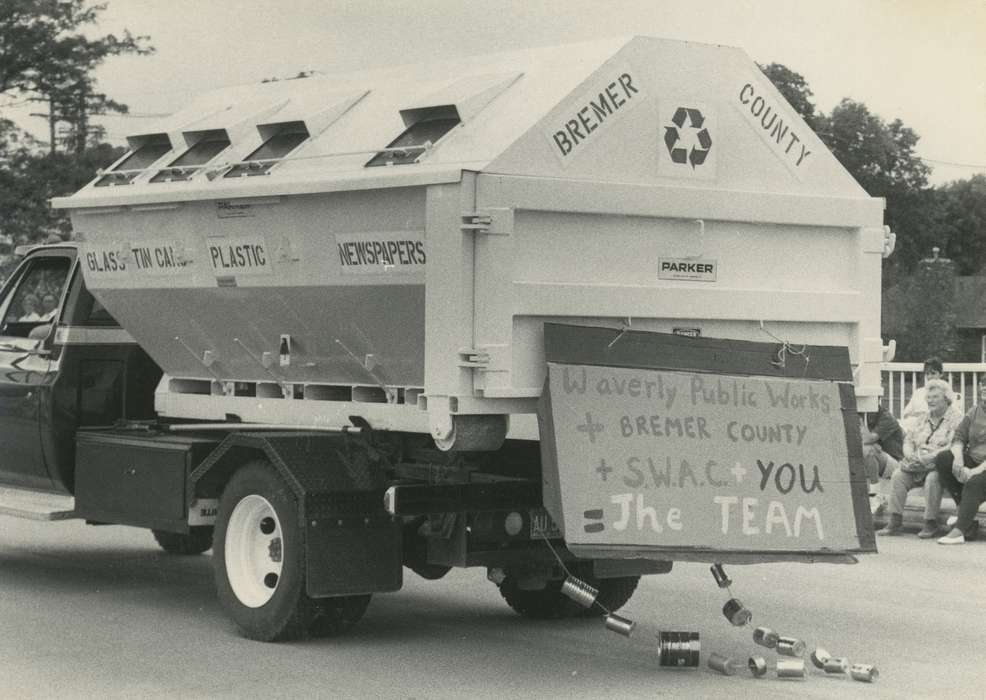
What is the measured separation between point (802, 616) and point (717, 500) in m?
2.19

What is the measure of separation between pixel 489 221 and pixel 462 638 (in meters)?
2.57

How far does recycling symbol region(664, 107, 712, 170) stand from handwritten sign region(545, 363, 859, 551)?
1.17 m

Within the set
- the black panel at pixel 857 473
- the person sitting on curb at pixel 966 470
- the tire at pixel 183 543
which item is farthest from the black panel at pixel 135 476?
the person sitting on curb at pixel 966 470

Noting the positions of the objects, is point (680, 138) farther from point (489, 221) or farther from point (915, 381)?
point (915, 381)

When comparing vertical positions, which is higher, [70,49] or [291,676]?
[70,49]

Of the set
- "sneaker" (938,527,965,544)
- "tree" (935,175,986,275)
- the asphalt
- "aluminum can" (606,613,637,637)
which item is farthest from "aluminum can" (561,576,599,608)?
"tree" (935,175,986,275)

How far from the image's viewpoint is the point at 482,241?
26.2 ft

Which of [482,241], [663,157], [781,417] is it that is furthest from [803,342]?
[482,241]

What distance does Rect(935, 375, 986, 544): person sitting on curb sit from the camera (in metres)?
14.2

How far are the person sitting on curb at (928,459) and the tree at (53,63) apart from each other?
26.2 meters

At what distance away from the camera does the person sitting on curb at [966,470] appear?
14.2m

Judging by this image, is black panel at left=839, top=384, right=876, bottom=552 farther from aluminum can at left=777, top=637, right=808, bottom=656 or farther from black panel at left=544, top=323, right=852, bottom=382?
aluminum can at left=777, top=637, right=808, bottom=656

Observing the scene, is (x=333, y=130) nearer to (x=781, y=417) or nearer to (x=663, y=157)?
(x=663, y=157)

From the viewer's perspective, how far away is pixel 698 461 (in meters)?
8.30
